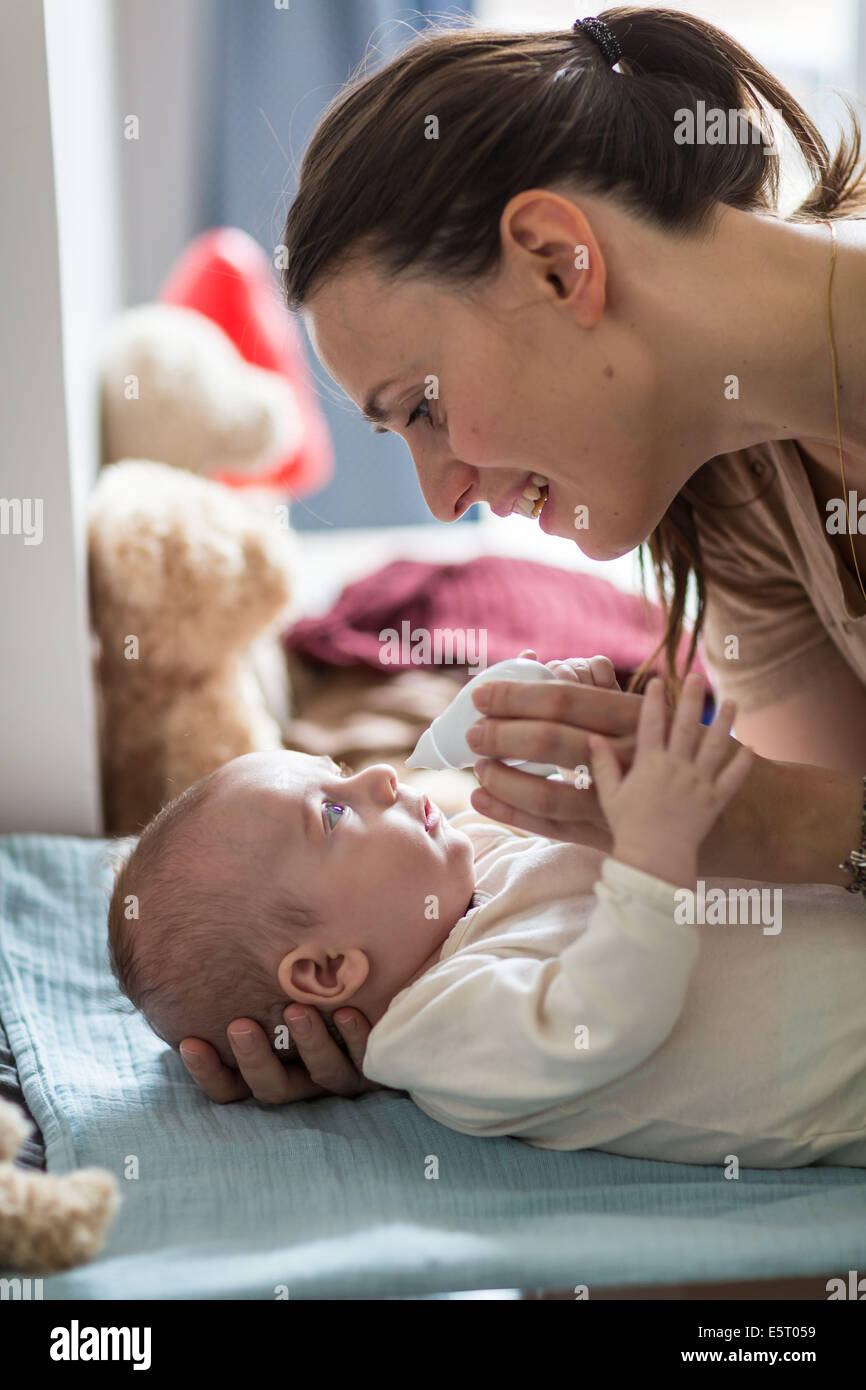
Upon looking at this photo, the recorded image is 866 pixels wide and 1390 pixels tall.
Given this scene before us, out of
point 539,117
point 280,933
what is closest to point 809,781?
point 280,933

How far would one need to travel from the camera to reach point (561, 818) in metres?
1.01

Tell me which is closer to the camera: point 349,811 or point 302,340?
point 349,811

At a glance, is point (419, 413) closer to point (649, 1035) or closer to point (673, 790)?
point (673, 790)

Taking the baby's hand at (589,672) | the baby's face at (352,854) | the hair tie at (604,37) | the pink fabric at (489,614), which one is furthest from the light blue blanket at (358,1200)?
the pink fabric at (489,614)

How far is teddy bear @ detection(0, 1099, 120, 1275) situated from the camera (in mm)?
811

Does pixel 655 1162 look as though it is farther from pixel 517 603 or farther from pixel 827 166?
pixel 517 603

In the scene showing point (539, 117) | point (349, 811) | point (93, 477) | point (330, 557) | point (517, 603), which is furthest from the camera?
point (330, 557)

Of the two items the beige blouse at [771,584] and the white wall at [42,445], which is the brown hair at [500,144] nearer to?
the beige blouse at [771,584]

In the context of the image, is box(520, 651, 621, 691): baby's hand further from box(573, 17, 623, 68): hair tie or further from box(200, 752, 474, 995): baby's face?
box(573, 17, 623, 68): hair tie

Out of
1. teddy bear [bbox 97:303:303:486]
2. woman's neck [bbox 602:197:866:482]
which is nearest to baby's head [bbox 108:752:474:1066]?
woman's neck [bbox 602:197:866:482]

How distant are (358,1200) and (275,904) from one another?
0.26m

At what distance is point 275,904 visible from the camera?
1.10 meters
